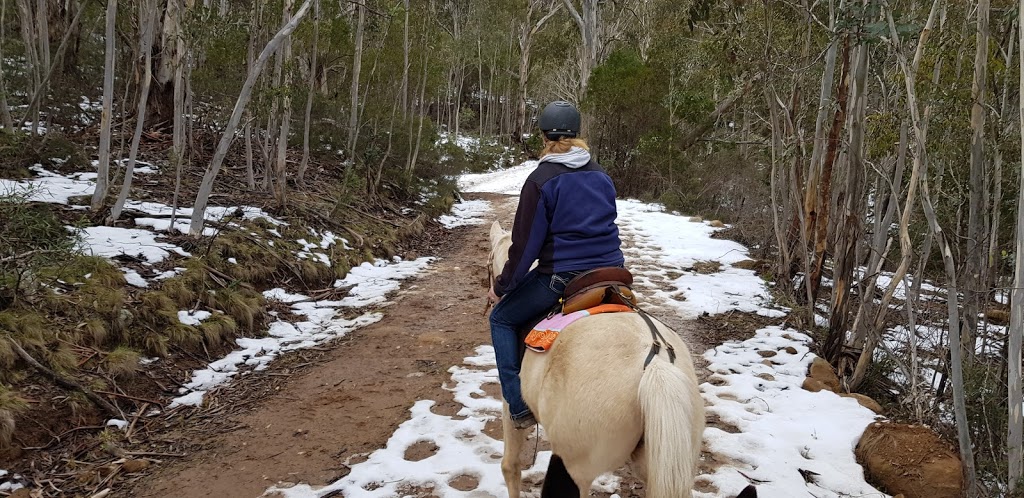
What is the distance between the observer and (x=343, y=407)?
174 inches

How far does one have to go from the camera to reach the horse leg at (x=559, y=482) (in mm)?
2404

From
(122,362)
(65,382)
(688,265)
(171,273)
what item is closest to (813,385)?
(688,265)

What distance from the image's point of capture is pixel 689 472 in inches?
70.8

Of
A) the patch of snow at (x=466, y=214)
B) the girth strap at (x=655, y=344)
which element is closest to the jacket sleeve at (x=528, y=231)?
the girth strap at (x=655, y=344)

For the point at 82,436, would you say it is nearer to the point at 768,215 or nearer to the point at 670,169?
the point at 768,215

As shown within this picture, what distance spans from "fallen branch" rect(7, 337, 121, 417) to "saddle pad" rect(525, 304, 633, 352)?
129 inches

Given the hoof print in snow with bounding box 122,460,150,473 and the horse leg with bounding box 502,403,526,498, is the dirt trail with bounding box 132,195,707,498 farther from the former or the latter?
the horse leg with bounding box 502,403,526,498

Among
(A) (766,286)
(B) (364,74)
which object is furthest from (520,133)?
(A) (766,286)

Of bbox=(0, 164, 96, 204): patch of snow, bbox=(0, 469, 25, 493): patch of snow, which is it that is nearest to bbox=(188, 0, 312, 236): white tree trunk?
bbox=(0, 164, 96, 204): patch of snow

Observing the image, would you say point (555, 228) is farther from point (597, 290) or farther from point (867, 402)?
point (867, 402)

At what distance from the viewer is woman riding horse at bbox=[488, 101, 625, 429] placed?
264 centimetres

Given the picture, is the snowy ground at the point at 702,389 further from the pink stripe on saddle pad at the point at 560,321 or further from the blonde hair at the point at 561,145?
the blonde hair at the point at 561,145

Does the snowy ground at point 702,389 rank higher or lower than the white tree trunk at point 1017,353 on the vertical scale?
lower

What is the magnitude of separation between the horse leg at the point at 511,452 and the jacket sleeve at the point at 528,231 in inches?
29.5
